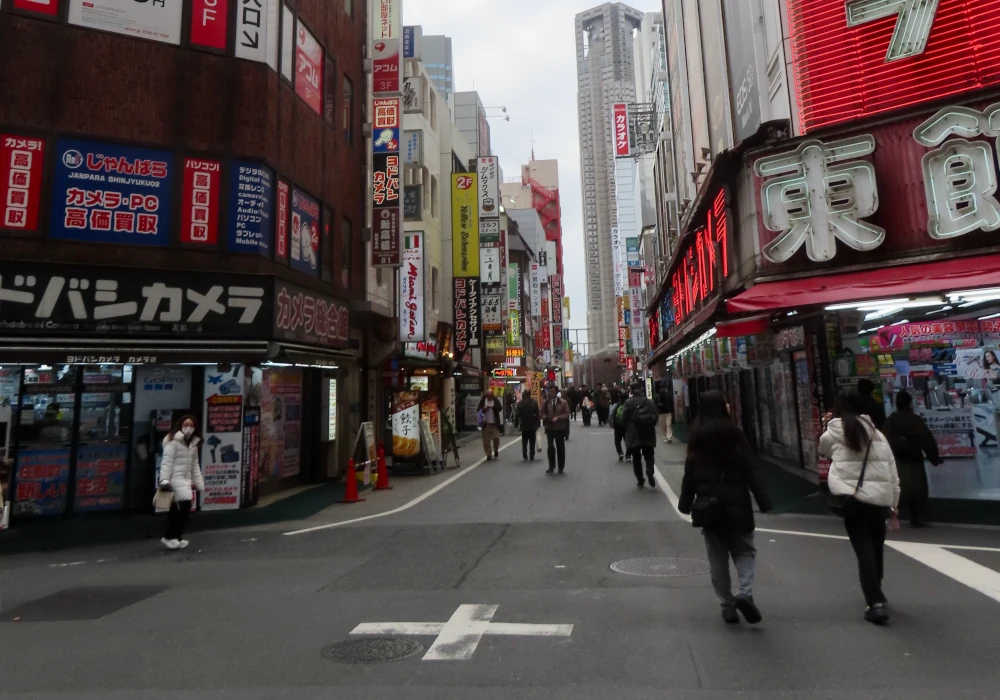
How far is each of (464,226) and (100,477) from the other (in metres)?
20.5

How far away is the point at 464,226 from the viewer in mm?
29562

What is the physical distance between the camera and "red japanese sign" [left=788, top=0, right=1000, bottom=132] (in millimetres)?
11211

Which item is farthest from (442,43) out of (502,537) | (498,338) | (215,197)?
(502,537)

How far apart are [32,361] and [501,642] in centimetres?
900

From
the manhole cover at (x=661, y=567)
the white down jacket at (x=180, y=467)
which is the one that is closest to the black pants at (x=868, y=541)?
the manhole cover at (x=661, y=567)

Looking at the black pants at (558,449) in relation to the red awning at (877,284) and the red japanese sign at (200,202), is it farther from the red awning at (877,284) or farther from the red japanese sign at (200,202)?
the red japanese sign at (200,202)

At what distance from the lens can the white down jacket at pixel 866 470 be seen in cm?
509

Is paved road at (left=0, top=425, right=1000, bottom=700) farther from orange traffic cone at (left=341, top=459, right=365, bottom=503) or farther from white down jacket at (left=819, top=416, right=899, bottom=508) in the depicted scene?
orange traffic cone at (left=341, top=459, right=365, bottom=503)

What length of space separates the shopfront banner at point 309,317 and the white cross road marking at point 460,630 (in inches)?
299

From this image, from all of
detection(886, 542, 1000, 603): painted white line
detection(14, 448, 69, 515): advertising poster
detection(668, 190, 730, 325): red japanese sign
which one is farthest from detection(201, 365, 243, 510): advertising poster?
detection(668, 190, 730, 325): red japanese sign

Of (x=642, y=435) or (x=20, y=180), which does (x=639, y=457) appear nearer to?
(x=642, y=435)

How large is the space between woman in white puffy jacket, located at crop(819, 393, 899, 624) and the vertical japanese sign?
1591 cm

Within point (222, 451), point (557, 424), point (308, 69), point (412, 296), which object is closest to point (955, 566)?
point (557, 424)

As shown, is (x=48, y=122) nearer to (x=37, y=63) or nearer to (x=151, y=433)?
(x=37, y=63)
